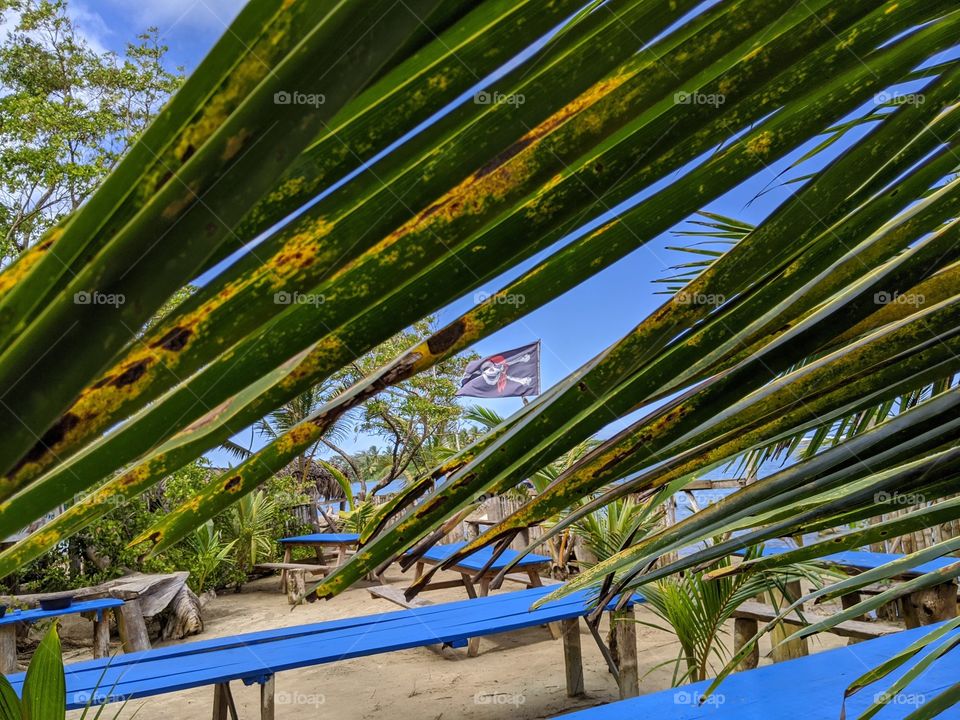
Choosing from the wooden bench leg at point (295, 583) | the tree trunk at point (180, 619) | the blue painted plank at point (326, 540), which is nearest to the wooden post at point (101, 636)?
the tree trunk at point (180, 619)

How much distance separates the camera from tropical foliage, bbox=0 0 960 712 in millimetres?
167

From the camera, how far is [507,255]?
266 mm

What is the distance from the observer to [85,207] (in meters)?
0.17

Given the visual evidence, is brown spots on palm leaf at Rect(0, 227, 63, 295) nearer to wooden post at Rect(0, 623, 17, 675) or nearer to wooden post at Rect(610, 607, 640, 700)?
wooden post at Rect(610, 607, 640, 700)

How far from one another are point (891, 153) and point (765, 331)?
126mm

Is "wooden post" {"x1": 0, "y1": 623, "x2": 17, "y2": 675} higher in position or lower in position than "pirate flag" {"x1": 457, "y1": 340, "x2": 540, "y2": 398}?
lower

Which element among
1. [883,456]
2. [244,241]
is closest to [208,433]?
[244,241]

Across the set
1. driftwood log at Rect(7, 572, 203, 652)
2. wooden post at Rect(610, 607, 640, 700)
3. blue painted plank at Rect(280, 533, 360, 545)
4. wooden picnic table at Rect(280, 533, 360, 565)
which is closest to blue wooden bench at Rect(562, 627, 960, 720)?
wooden post at Rect(610, 607, 640, 700)

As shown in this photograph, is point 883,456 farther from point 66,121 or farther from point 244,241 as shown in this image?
point 66,121

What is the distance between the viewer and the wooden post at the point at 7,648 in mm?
5203

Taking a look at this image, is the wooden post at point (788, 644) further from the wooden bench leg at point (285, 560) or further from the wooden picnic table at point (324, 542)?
the wooden bench leg at point (285, 560)

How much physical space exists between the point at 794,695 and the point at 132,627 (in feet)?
19.6

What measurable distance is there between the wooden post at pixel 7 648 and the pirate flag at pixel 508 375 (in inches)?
324

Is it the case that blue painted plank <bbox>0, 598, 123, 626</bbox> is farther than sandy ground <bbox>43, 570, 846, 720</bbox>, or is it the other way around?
blue painted plank <bbox>0, 598, 123, 626</bbox>
